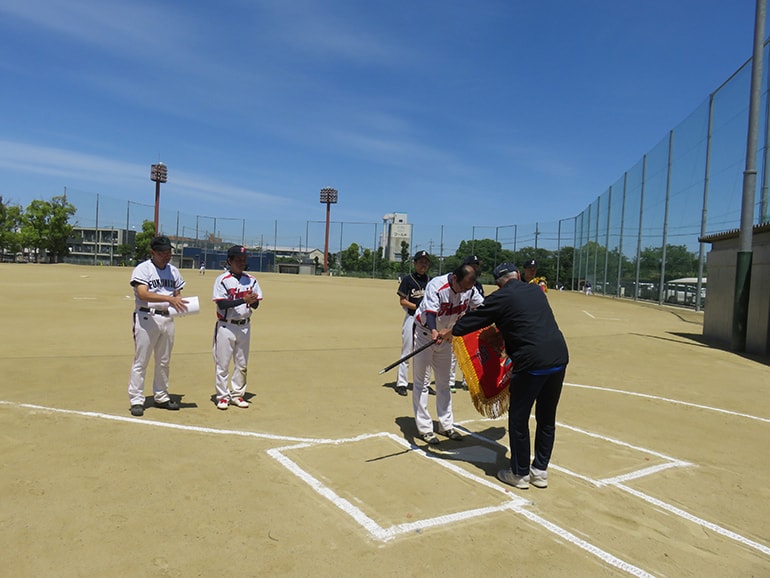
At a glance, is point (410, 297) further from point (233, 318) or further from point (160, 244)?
point (160, 244)

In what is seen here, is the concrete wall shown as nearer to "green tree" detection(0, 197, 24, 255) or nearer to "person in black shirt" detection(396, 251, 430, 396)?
"person in black shirt" detection(396, 251, 430, 396)

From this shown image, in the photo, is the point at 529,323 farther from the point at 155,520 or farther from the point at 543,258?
the point at 543,258

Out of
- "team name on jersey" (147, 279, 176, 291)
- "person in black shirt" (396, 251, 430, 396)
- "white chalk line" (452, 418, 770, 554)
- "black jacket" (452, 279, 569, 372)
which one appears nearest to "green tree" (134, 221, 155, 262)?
"person in black shirt" (396, 251, 430, 396)

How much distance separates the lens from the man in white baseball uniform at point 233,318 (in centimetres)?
616

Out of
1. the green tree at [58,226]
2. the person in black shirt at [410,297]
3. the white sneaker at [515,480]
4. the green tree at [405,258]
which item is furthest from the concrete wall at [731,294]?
the green tree at [58,226]

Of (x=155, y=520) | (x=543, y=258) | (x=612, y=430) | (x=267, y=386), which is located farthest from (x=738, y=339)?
(x=543, y=258)

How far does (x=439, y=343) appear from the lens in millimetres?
5246

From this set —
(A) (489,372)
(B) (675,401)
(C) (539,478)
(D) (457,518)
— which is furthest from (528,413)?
(B) (675,401)

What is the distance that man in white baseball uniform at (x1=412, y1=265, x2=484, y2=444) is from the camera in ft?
17.7

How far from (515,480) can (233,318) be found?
371 centimetres

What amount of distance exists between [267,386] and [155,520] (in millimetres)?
4159

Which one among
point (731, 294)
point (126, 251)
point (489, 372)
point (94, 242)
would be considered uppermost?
point (94, 242)

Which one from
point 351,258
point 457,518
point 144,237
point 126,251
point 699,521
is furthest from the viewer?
point 351,258

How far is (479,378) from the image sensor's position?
5.06 metres
